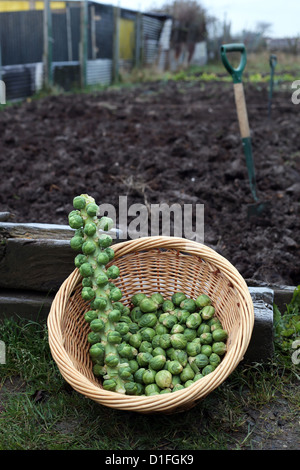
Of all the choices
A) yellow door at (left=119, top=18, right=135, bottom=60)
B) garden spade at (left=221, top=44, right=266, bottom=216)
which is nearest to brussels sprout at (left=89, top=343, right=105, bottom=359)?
garden spade at (left=221, top=44, right=266, bottom=216)

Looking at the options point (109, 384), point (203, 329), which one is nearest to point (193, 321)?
point (203, 329)

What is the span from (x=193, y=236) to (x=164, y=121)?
3.55 m

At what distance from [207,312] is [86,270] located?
0.57 metres

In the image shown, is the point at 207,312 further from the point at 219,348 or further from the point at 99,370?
the point at 99,370

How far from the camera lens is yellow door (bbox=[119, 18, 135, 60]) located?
13.4 meters

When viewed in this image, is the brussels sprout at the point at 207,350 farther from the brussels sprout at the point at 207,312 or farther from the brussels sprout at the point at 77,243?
the brussels sprout at the point at 77,243

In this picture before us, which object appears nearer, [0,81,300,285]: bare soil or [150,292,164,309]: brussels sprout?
[150,292,164,309]: brussels sprout

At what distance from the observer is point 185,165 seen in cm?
434

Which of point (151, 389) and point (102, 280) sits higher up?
point (102, 280)

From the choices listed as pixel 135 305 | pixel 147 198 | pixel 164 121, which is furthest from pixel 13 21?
pixel 135 305

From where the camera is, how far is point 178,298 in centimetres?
222

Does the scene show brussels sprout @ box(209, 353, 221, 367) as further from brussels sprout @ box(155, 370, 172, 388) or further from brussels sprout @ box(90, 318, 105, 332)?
brussels sprout @ box(90, 318, 105, 332)

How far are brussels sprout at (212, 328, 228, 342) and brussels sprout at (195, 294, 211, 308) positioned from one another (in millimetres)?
159

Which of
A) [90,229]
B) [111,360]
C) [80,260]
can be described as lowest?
[111,360]
